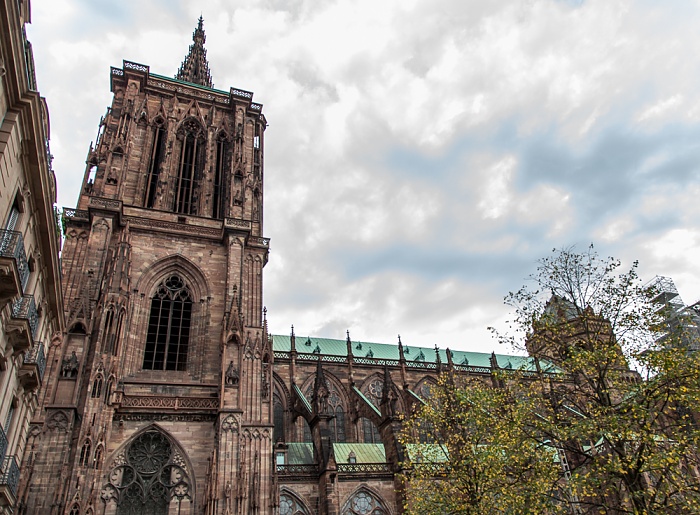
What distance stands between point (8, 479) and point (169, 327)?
35.9 feet

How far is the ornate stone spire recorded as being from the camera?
135ft

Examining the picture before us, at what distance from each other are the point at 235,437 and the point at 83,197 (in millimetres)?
14811

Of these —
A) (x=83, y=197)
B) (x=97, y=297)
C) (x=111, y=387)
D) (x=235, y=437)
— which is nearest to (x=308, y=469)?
(x=235, y=437)

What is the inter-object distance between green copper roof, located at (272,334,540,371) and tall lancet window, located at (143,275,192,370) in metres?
15.2

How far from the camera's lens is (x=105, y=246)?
2394 cm

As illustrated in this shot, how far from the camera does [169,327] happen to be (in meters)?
24.1

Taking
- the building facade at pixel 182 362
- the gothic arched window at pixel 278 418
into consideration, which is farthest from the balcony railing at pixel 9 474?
the gothic arched window at pixel 278 418

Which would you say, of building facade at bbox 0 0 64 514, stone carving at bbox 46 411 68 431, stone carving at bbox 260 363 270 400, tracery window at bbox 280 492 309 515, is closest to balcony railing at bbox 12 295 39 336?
building facade at bbox 0 0 64 514

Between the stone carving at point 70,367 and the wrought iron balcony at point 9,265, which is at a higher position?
the stone carving at point 70,367

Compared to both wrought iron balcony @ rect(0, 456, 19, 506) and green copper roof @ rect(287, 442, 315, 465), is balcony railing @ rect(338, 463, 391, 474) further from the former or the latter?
wrought iron balcony @ rect(0, 456, 19, 506)

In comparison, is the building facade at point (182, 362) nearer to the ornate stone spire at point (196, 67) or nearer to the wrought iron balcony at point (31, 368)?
the wrought iron balcony at point (31, 368)

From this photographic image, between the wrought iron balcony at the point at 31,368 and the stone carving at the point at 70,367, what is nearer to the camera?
the wrought iron balcony at the point at 31,368

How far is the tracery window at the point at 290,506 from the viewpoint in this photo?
1014 inches

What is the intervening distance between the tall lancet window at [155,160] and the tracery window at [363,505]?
19.3 m
